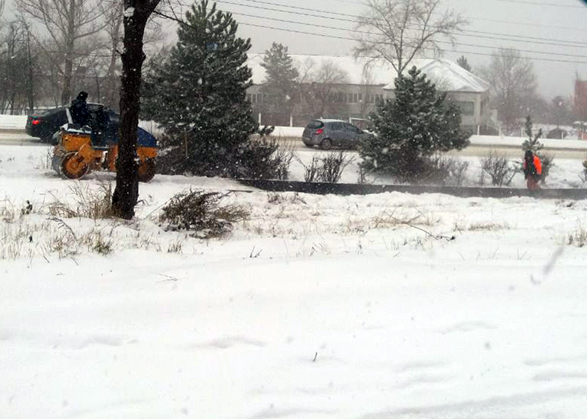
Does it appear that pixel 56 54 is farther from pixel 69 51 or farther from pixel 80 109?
pixel 80 109

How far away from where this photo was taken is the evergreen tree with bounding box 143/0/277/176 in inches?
784

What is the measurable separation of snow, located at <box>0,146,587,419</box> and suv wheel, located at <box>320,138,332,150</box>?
75.0ft

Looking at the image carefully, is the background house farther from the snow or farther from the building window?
the snow

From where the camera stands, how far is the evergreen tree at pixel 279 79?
6378 centimetres

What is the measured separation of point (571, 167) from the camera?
28.9m

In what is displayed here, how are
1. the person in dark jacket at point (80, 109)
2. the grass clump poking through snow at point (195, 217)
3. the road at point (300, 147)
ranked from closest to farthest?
the grass clump poking through snow at point (195, 217)
the person in dark jacket at point (80, 109)
the road at point (300, 147)

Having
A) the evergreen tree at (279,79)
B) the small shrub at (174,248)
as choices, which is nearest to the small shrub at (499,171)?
the small shrub at (174,248)

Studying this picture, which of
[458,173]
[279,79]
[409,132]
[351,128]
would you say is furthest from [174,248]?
[279,79]

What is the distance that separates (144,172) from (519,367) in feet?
43.7

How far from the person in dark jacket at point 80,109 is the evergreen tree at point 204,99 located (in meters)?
5.15

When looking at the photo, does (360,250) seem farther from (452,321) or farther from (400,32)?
(400,32)

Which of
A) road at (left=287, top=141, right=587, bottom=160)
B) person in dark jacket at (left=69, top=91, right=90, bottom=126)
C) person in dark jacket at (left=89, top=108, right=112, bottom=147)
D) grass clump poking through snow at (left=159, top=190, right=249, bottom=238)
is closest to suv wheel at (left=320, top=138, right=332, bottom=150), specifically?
road at (left=287, top=141, right=587, bottom=160)

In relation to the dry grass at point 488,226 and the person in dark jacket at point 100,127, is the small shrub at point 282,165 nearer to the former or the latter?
the person in dark jacket at point 100,127

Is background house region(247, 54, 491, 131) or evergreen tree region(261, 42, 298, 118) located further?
evergreen tree region(261, 42, 298, 118)
